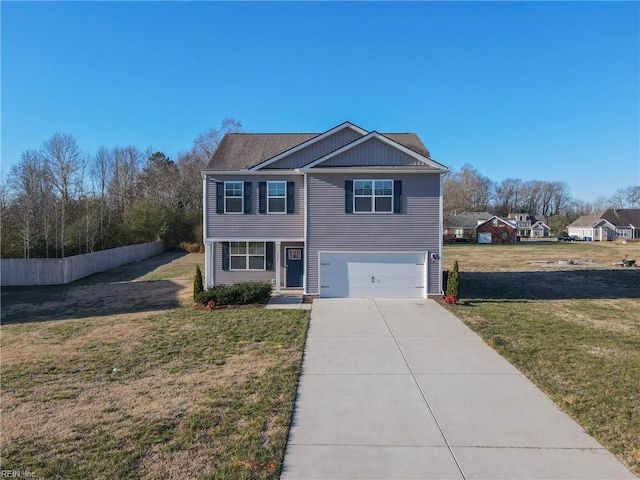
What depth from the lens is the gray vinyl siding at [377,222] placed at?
50.8 ft

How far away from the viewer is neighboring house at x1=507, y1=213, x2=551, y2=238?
84.9 metres

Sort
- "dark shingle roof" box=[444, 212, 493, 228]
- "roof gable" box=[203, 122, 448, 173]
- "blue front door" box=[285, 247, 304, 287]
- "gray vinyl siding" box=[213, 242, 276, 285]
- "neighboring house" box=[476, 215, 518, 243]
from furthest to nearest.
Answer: "dark shingle roof" box=[444, 212, 493, 228], "neighboring house" box=[476, 215, 518, 243], "blue front door" box=[285, 247, 304, 287], "gray vinyl siding" box=[213, 242, 276, 285], "roof gable" box=[203, 122, 448, 173]

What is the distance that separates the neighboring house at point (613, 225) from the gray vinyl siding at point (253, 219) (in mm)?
74670

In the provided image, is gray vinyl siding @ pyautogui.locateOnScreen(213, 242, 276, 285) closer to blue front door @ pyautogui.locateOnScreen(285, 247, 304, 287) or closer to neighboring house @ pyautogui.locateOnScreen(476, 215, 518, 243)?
blue front door @ pyautogui.locateOnScreen(285, 247, 304, 287)

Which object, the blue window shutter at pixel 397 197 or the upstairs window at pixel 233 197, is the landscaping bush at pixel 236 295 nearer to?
the upstairs window at pixel 233 197

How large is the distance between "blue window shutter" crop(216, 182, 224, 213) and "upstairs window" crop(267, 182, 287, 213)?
6.28 ft

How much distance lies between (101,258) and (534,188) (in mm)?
102431

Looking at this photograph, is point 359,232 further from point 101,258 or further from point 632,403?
point 101,258

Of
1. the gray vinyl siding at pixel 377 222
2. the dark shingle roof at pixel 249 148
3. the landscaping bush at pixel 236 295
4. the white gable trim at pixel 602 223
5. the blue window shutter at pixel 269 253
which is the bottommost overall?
the landscaping bush at pixel 236 295

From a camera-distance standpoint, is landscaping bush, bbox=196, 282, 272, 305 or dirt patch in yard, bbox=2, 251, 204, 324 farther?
landscaping bush, bbox=196, 282, 272, 305

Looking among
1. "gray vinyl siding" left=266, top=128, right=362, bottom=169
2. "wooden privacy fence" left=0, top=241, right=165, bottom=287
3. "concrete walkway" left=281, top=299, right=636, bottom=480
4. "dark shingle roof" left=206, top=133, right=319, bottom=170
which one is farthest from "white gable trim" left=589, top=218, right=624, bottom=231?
"wooden privacy fence" left=0, top=241, right=165, bottom=287

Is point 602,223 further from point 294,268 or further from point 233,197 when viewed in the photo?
point 233,197

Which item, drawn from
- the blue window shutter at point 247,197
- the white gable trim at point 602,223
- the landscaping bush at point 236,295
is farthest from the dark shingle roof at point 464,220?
the landscaping bush at point 236,295

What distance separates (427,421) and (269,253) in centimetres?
1190
